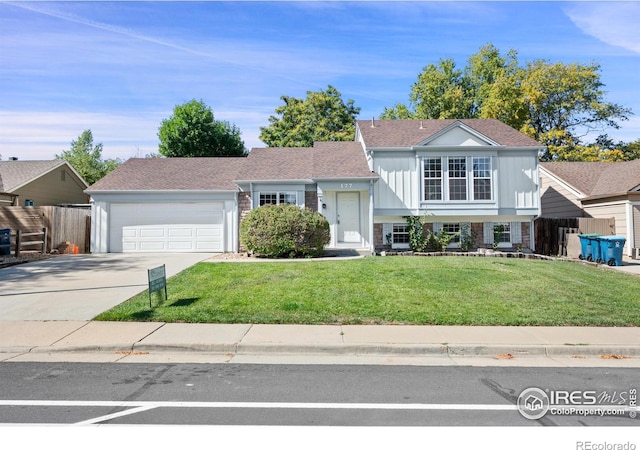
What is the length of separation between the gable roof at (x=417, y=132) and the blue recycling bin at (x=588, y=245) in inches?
190

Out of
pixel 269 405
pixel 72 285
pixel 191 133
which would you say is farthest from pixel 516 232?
pixel 191 133

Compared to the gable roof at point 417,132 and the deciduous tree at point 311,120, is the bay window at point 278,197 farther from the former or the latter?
the deciduous tree at point 311,120

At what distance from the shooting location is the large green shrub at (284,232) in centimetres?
1620

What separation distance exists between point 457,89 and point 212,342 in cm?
3452

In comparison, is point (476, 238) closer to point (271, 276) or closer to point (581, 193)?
point (581, 193)

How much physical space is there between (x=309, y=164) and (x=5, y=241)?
12.4 meters

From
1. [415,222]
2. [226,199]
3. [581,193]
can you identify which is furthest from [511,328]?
[581,193]

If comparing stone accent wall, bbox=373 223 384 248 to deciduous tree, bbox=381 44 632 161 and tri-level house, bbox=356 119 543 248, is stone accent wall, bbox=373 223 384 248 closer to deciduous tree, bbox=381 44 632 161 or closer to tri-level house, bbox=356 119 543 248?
tri-level house, bbox=356 119 543 248

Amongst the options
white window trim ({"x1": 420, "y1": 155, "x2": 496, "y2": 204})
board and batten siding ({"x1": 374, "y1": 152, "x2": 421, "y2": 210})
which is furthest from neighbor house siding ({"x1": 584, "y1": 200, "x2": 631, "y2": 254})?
board and batten siding ({"x1": 374, "y1": 152, "x2": 421, "y2": 210})

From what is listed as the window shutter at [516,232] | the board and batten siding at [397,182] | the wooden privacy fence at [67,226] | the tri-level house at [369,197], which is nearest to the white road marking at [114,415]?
the tri-level house at [369,197]

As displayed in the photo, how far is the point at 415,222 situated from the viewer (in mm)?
20172

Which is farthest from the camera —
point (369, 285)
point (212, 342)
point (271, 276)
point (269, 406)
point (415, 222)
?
point (415, 222)

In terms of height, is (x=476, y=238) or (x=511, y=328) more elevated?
(x=476, y=238)

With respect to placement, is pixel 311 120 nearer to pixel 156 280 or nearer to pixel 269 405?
pixel 156 280
